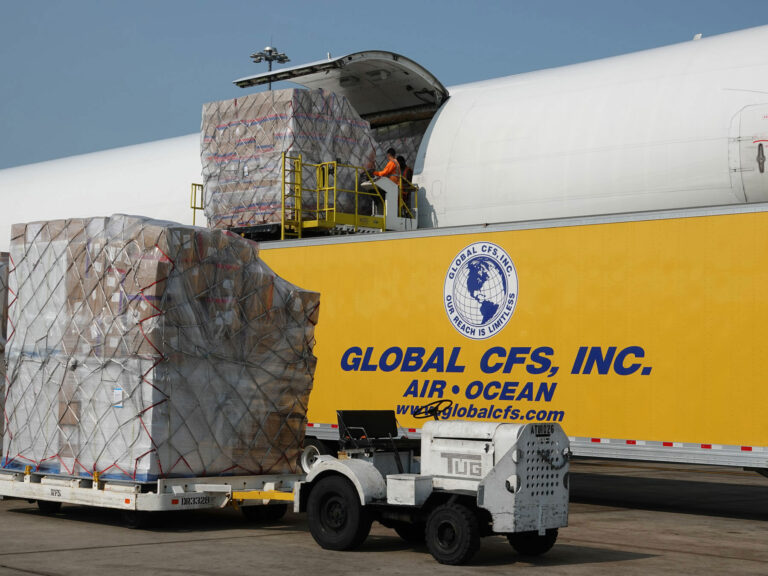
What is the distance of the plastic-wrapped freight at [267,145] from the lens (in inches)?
699

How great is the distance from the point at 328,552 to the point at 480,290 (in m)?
5.59

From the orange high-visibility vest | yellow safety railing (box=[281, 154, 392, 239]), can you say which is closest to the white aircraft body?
the orange high-visibility vest

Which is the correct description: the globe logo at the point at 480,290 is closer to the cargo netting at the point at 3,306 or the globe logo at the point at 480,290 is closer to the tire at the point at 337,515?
the tire at the point at 337,515

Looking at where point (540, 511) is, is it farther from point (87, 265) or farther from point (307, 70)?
point (307, 70)

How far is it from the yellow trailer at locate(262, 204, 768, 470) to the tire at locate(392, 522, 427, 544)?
6.01ft

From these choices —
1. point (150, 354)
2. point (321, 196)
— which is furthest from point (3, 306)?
point (321, 196)

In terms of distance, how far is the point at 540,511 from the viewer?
9742 mm

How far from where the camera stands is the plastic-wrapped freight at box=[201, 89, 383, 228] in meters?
17.8

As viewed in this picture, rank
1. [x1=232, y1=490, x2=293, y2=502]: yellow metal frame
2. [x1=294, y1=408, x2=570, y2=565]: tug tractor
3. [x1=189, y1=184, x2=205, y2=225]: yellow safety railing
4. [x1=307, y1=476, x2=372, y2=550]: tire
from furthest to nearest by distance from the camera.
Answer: [x1=189, y1=184, x2=205, y2=225]: yellow safety railing
[x1=232, y1=490, x2=293, y2=502]: yellow metal frame
[x1=307, y1=476, x2=372, y2=550]: tire
[x1=294, y1=408, x2=570, y2=565]: tug tractor

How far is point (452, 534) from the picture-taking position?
959cm

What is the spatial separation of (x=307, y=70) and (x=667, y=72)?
6.92m

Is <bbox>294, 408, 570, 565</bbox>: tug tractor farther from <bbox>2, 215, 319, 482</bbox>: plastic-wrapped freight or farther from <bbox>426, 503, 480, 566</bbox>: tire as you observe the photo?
<bbox>2, 215, 319, 482</bbox>: plastic-wrapped freight

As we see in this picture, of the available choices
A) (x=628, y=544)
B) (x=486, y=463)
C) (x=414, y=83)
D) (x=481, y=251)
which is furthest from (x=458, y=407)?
(x=414, y=83)

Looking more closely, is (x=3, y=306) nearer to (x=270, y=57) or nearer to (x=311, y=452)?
(x=311, y=452)
